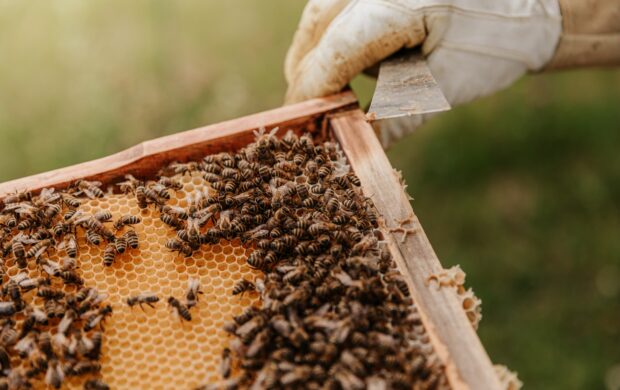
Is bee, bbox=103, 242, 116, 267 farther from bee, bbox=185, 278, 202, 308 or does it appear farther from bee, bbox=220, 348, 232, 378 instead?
bee, bbox=220, 348, 232, 378

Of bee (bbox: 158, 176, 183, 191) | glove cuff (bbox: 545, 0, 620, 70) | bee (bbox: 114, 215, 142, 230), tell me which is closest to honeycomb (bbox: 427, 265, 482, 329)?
bee (bbox: 158, 176, 183, 191)

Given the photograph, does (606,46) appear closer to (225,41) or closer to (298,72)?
(298,72)

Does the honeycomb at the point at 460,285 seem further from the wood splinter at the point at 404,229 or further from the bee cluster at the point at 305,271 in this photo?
the wood splinter at the point at 404,229

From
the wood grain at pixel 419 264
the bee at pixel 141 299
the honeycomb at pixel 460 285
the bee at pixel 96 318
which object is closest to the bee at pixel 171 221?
the bee at pixel 141 299

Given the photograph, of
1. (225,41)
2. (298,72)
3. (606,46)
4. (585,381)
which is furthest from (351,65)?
(225,41)

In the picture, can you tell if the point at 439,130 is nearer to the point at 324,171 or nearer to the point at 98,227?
the point at 324,171

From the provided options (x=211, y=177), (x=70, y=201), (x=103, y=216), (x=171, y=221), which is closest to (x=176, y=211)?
(x=171, y=221)

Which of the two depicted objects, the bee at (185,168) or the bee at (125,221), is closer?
the bee at (125,221)

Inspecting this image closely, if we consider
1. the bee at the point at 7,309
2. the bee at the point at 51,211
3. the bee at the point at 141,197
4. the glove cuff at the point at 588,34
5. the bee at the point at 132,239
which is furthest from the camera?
the glove cuff at the point at 588,34
